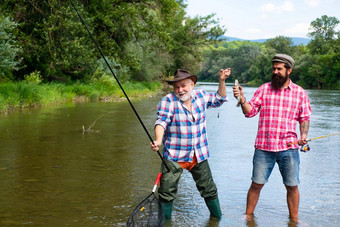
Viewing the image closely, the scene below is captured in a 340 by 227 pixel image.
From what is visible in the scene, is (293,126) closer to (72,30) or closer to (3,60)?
(3,60)

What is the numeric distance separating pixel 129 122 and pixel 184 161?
10.2 meters

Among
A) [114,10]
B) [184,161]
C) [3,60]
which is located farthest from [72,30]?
[184,161]

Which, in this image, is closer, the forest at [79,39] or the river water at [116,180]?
the river water at [116,180]

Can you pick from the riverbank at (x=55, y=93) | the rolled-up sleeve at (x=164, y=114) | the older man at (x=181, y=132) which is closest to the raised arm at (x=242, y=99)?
the older man at (x=181, y=132)

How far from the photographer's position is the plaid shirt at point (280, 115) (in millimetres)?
5059

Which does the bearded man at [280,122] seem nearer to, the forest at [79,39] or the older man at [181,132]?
the older man at [181,132]

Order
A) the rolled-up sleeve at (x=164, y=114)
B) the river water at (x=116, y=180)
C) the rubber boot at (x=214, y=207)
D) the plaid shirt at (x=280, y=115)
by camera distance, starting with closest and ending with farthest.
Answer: the rolled-up sleeve at (x=164, y=114), the plaid shirt at (x=280, y=115), the rubber boot at (x=214, y=207), the river water at (x=116, y=180)

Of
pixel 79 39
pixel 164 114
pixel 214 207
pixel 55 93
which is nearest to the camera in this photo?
pixel 164 114

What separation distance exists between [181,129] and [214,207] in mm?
1013

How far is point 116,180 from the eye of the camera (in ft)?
23.3

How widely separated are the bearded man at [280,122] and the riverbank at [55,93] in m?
12.6

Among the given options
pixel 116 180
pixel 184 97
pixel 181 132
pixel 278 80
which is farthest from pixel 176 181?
pixel 116 180

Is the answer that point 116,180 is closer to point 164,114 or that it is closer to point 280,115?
point 164,114

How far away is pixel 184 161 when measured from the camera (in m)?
5.02
